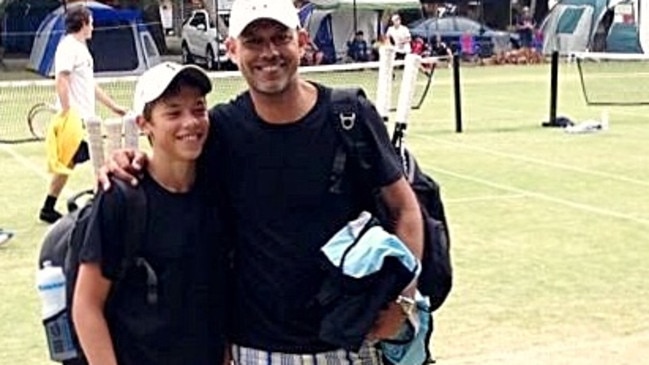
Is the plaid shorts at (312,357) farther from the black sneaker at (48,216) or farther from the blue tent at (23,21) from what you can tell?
the blue tent at (23,21)

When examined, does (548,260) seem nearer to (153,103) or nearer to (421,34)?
(153,103)

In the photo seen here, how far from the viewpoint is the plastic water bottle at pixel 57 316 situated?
357cm

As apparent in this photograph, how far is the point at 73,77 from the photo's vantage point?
11.0m

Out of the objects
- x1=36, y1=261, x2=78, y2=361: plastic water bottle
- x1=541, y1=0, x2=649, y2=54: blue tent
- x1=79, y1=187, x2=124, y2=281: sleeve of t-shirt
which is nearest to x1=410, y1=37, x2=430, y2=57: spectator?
x1=541, y1=0, x2=649, y2=54: blue tent

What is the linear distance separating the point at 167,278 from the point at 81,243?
0.24m

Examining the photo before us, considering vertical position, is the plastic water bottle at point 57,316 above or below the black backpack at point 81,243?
below

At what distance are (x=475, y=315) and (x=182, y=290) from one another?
4.15 meters

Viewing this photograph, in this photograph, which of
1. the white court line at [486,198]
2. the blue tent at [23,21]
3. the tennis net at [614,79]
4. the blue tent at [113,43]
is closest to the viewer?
the white court line at [486,198]

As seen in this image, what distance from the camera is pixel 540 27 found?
132 feet

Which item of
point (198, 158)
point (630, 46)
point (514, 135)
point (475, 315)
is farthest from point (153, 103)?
point (630, 46)

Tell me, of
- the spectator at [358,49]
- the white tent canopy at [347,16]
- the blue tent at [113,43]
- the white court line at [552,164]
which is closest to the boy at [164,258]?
the white court line at [552,164]

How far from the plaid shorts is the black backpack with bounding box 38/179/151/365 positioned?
29 cm

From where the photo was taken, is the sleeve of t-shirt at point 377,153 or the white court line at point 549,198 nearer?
the sleeve of t-shirt at point 377,153

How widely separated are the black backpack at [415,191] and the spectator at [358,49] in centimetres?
3135
